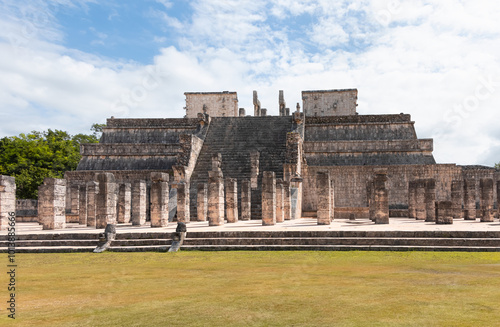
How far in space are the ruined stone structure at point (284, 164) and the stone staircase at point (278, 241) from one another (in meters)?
5.26

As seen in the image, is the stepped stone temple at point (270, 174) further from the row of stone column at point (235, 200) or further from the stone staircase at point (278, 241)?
the stone staircase at point (278, 241)

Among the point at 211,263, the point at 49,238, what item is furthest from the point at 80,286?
the point at 49,238

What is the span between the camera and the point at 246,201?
22.5 m

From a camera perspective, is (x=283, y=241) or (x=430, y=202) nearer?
(x=283, y=241)

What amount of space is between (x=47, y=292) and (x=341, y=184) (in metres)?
23.9

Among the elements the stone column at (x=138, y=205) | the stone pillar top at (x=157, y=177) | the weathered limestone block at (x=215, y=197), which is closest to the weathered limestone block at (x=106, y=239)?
the stone pillar top at (x=157, y=177)

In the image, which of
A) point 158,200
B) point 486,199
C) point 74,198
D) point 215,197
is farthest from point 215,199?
point 486,199

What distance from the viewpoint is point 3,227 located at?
57.8ft

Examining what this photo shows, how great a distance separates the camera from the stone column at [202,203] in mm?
21384

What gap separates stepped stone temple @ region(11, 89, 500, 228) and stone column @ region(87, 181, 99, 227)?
5 centimetres

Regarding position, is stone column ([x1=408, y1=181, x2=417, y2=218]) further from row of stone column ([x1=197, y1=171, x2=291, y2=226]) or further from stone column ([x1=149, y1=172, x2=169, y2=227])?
stone column ([x1=149, y1=172, x2=169, y2=227])

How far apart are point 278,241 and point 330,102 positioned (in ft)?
98.3

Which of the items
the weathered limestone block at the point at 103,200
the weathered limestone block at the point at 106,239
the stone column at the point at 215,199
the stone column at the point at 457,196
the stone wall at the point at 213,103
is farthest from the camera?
the stone wall at the point at 213,103

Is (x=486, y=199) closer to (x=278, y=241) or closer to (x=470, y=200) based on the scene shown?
(x=470, y=200)
